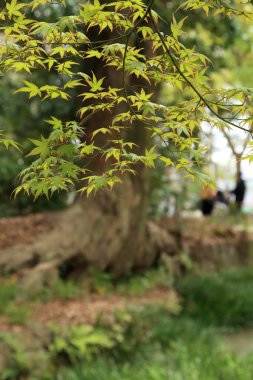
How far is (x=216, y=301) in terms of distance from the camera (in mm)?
10297

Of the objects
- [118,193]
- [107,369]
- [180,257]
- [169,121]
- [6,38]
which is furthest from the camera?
[180,257]

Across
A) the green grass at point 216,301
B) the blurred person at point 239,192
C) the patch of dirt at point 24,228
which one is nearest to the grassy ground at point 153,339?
the green grass at point 216,301

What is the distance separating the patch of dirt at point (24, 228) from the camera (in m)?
9.63

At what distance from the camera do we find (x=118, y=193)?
30.3ft

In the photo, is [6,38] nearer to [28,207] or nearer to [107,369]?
[107,369]

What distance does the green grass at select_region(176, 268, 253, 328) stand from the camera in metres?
9.98

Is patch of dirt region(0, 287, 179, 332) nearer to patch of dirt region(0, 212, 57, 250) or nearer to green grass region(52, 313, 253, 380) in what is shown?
green grass region(52, 313, 253, 380)

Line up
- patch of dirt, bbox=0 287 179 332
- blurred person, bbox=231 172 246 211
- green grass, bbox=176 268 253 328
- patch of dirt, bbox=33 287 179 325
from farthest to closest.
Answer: blurred person, bbox=231 172 246 211
green grass, bbox=176 268 253 328
patch of dirt, bbox=33 287 179 325
patch of dirt, bbox=0 287 179 332

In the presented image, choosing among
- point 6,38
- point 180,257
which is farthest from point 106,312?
point 6,38

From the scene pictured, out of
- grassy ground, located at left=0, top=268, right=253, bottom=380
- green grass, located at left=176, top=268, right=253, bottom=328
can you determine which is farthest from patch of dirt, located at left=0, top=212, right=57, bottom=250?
green grass, located at left=176, top=268, right=253, bottom=328

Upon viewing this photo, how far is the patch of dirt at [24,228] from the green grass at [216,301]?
2434 mm

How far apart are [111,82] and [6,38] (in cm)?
604

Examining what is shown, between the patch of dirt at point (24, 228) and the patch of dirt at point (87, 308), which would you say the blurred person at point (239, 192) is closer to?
the patch of dirt at point (24, 228)

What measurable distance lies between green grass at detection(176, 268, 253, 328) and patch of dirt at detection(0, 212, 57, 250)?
2434 millimetres
